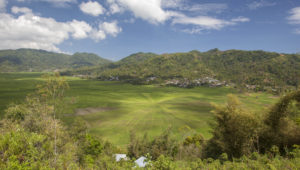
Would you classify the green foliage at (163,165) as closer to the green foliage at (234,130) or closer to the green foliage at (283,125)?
the green foliage at (234,130)

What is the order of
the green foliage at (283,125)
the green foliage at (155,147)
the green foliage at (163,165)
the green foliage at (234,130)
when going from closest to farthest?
the green foliage at (163,165) < the green foliage at (283,125) < the green foliage at (234,130) < the green foliage at (155,147)

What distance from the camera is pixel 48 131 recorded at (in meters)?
23.6

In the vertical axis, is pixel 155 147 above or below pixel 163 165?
below

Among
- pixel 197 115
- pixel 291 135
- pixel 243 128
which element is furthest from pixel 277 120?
pixel 197 115

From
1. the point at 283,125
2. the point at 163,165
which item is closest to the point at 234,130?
the point at 283,125

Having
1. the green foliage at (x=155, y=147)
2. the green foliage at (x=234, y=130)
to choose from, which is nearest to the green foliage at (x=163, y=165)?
the green foliage at (x=234, y=130)

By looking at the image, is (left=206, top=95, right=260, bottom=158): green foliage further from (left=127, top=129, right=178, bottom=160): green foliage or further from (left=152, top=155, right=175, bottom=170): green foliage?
(left=152, top=155, right=175, bottom=170): green foliage

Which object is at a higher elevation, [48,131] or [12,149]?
[12,149]

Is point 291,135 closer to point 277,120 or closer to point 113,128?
point 277,120

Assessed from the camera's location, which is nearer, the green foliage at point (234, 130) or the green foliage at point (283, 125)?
the green foliage at point (283, 125)

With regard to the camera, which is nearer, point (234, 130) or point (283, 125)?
point (283, 125)

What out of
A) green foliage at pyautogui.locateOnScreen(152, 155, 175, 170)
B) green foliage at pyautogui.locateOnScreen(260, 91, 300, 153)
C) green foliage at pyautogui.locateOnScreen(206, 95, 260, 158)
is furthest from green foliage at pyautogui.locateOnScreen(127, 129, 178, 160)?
green foliage at pyautogui.locateOnScreen(152, 155, 175, 170)

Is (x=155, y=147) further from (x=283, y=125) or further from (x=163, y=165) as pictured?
(x=163, y=165)

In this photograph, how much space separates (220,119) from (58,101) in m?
28.6
